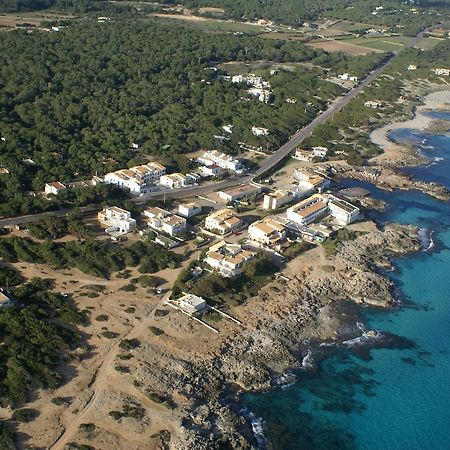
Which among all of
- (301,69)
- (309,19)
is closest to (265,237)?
(301,69)

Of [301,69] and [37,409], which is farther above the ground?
[37,409]

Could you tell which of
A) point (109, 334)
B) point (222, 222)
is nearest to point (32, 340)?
point (109, 334)

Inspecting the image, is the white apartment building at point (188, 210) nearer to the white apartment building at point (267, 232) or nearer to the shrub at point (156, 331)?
the white apartment building at point (267, 232)

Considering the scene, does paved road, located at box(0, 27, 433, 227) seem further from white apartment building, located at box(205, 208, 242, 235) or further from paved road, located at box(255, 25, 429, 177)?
white apartment building, located at box(205, 208, 242, 235)

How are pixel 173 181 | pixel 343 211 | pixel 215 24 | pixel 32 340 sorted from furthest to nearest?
pixel 215 24 → pixel 173 181 → pixel 343 211 → pixel 32 340

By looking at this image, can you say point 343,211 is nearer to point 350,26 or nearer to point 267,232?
point 267,232

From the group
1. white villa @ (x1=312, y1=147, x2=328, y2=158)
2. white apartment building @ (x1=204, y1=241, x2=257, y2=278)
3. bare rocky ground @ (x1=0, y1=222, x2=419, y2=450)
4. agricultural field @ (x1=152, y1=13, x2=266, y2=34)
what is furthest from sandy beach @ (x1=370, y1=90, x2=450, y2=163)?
agricultural field @ (x1=152, y1=13, x2=266, y2=34)

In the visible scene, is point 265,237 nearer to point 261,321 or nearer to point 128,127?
point 261,321

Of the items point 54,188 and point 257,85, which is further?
point 257,85
